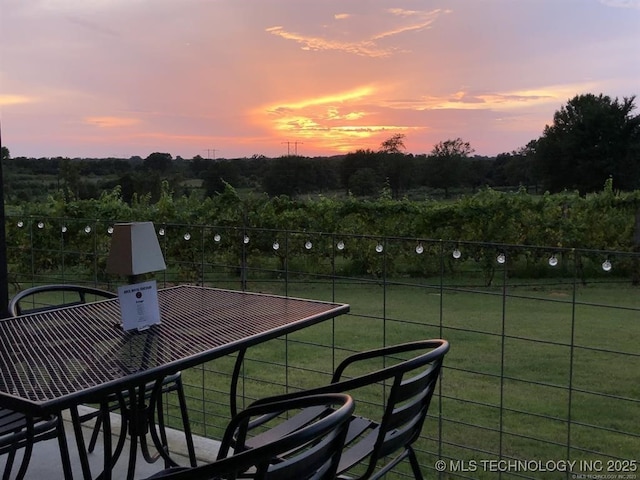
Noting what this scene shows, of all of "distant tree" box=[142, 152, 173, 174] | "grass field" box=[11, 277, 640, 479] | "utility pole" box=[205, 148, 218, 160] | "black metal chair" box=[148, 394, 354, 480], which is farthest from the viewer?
"utility pole" box=[205, 148, 218, 160]

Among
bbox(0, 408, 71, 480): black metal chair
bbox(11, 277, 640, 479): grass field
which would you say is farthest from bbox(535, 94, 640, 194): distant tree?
bbox(0, 408, 71, 480): black metal chair

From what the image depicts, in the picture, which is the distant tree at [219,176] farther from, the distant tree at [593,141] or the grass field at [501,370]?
the distant tree at [593,141]

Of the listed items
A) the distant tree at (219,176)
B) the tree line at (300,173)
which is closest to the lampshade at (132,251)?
the tree line at (300,173)

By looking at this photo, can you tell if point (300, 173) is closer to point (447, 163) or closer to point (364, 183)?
point (364, 183)

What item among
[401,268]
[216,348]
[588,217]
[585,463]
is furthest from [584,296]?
[216,348]

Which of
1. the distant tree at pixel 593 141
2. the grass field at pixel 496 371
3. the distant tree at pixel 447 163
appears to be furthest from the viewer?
the distant tree at pixel 593 141

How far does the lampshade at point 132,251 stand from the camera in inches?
70.2

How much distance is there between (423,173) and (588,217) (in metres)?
2.54

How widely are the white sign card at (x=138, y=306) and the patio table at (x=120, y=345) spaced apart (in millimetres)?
33

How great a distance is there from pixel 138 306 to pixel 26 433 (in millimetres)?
454

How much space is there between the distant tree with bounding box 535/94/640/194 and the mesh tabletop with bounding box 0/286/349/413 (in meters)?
16.1

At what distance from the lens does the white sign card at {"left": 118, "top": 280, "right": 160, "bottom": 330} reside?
180 cm

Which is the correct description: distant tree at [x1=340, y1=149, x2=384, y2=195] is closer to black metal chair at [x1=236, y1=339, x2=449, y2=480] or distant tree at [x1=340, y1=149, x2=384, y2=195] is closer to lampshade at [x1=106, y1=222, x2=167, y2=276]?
lampshade at [x1=106, y1=222, x2=167, y2=276]

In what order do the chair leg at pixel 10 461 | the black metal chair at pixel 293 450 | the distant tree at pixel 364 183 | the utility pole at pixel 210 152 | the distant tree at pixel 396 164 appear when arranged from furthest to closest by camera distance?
the distant tree at pixel 396 164, the distant tree at pixel 364 183, the utility pole at pixel 210 152, the chair leg at pixel 10 461, the black metal chair at pixel 293 450
